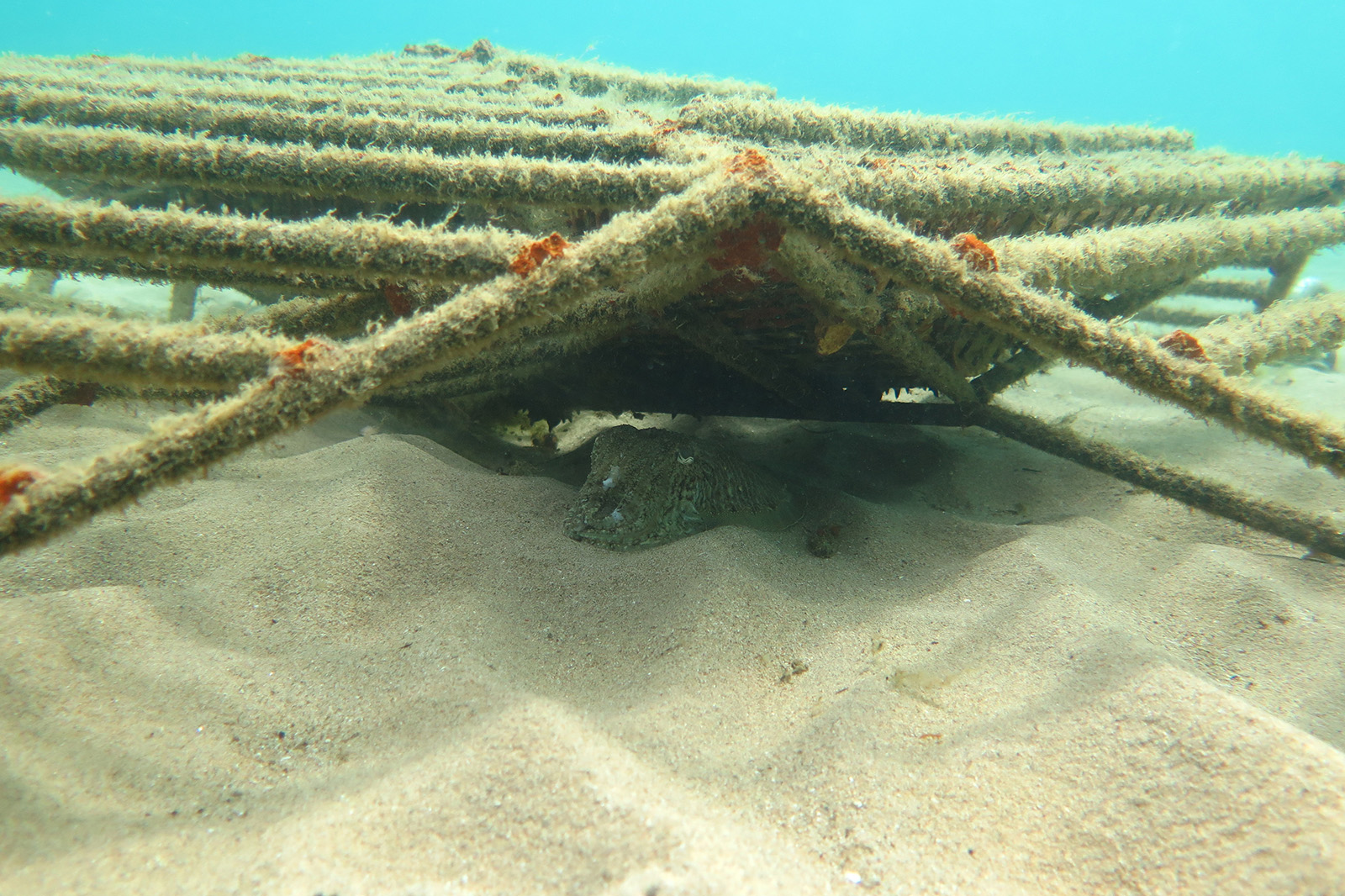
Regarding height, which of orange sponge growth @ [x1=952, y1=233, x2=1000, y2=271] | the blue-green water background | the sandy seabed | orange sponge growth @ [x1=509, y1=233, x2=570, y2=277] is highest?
→ the blue-green water background

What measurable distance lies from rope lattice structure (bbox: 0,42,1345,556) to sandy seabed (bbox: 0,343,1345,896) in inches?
27.7

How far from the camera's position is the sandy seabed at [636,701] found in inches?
52.1

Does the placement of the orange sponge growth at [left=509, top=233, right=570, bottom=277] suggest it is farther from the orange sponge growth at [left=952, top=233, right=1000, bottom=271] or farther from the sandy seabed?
the orange sponge growth at [left=952, top=233, right=1000, bottom=271]

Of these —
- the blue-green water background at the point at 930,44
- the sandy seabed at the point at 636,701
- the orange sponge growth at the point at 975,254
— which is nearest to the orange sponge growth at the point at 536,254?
the sandy seabed at the point at 636,701

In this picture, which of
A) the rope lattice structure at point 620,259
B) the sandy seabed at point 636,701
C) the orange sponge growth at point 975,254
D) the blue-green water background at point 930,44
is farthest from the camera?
the blue-green water background at point 930,44

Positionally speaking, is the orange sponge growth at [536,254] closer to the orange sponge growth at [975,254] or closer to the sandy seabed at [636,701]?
the sandy seabed at [636,701]

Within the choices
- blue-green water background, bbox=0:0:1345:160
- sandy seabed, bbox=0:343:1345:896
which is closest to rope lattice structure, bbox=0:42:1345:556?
sandy seabed, bbox=0:343:1345:896

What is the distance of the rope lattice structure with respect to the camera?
1661 mm

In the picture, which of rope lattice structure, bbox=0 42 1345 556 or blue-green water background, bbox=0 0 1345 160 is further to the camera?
blue-green water background, bbox=0 0 1345 160

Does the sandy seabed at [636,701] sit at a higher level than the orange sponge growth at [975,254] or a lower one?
lower

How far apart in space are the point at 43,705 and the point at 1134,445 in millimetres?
6060

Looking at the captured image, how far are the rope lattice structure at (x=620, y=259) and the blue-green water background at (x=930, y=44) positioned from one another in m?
68.8

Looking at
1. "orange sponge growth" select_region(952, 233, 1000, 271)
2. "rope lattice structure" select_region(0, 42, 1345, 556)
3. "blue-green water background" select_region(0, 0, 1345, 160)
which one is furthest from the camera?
"blue-green water background" select_region(0, 0, 1345, 160)

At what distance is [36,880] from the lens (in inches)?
48.2
